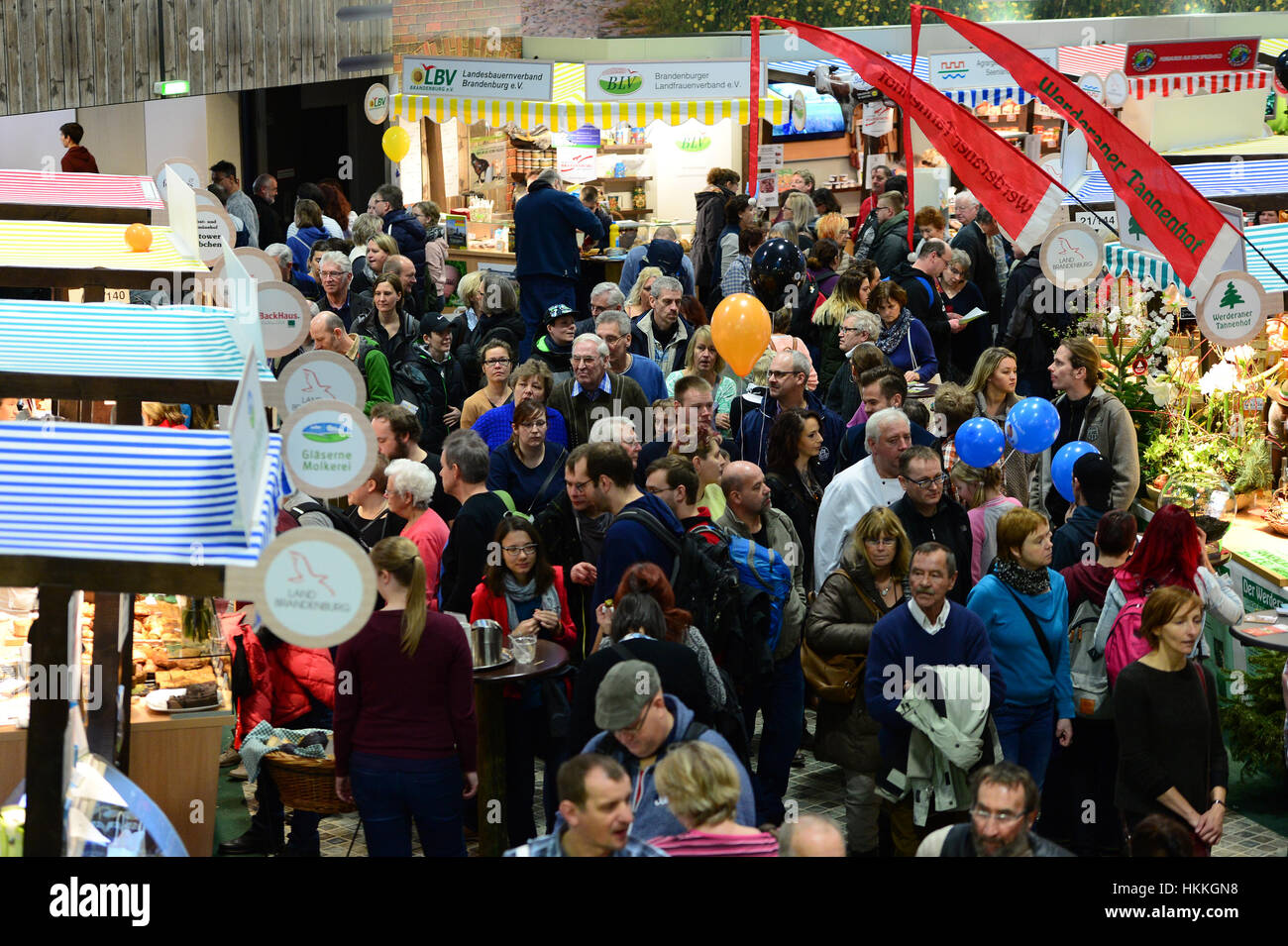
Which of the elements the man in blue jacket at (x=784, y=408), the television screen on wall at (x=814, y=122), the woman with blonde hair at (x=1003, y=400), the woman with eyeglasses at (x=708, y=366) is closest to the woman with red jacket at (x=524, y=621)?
the man in blue jacket at (x=784, y=408)

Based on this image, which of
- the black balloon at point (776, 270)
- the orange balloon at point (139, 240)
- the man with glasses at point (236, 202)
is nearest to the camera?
the orange balloon at point (139, 240)

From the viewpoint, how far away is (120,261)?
14.6 feet

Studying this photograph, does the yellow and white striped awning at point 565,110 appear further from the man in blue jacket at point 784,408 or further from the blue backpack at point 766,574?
the blue backpack at point 766,574

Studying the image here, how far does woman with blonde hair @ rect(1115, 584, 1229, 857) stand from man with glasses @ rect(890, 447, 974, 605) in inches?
45.0

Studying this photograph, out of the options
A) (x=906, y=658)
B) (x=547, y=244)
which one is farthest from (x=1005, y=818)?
(x=547, y=244)

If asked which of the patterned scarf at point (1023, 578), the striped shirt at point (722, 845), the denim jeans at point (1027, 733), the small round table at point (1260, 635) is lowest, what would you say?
the denim jeans at point (1027, 733)

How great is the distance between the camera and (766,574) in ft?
18.0

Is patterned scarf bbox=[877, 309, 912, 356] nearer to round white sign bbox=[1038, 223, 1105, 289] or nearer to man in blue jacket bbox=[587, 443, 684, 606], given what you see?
round white sign bbox=[1038, 223, 1105, 289]

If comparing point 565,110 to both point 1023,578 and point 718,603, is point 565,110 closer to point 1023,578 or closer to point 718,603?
point 718,603

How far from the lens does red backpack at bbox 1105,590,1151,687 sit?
5172 millimetres

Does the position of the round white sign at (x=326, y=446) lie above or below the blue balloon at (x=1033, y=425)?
above

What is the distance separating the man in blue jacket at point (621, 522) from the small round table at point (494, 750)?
0.90 feet

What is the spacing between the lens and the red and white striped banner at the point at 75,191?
201 inches
